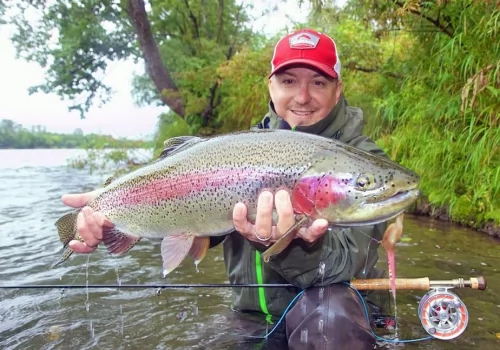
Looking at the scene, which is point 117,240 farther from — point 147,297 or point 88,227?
point 147,297

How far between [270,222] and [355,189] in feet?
1.29

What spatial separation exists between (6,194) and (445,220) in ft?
33.4

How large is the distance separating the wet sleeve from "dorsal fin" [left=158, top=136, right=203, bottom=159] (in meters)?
0.68

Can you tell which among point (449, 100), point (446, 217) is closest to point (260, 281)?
point (449, 100)

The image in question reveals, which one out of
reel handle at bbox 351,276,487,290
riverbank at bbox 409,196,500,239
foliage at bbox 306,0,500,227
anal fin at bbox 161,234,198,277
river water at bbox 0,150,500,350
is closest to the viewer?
anal fin at bbox 161,234,198,277

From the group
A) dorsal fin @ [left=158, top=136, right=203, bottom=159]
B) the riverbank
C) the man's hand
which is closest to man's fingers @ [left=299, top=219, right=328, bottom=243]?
the man's hand

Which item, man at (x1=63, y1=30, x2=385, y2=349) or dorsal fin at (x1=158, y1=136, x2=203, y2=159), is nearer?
man at (x1=63, y1=30, x2=385, y2=349)

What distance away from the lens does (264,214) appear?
203 centimetres

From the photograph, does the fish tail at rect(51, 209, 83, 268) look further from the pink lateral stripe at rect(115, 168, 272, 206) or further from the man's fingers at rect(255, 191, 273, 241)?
the man's fingers at rect(255, 191, 273, 241)

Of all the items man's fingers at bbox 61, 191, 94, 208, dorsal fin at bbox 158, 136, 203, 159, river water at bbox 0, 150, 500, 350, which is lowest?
river water at bbox 0, 150, 500, 350

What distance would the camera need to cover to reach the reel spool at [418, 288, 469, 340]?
2.71 meters

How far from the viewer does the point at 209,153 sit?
2303mm

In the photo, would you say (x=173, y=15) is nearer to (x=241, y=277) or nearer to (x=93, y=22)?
(x=93, y=22)

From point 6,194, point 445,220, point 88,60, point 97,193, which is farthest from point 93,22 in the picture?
point 97,193
